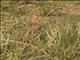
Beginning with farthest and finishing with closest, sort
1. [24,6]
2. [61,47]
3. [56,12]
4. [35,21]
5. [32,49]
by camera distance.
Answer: [24,6], [56,12], [35,21], [32,49], [61,47]

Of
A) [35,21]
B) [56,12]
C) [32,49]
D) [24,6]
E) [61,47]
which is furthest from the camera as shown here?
[24,6]

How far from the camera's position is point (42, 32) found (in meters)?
3.55

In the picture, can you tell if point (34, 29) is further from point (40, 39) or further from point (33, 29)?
point (40, 39)

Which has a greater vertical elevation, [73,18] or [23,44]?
[73,18]

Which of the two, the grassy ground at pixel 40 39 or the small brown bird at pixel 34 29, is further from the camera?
the small brown bird at pixel 34 29

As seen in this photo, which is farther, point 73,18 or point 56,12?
point 56,12

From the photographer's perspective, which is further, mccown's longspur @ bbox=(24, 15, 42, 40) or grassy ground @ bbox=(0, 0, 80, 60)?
mccown's longspur @ bbox=(24, 15, 42, 40)

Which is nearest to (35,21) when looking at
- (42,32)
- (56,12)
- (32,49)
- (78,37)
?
(42,32)

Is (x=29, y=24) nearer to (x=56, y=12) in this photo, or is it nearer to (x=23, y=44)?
(x=23, y=44)

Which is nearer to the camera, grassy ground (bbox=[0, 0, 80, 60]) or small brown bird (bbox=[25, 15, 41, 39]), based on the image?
grassy ground (bbox=[0, 0, 80, 60])

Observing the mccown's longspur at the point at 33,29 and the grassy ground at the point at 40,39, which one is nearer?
the grassy ground at the point at 40,39

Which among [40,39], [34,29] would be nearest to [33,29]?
[34,29]

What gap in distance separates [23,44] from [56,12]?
1.33 m

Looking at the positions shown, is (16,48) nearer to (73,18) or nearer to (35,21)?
(35,21)
